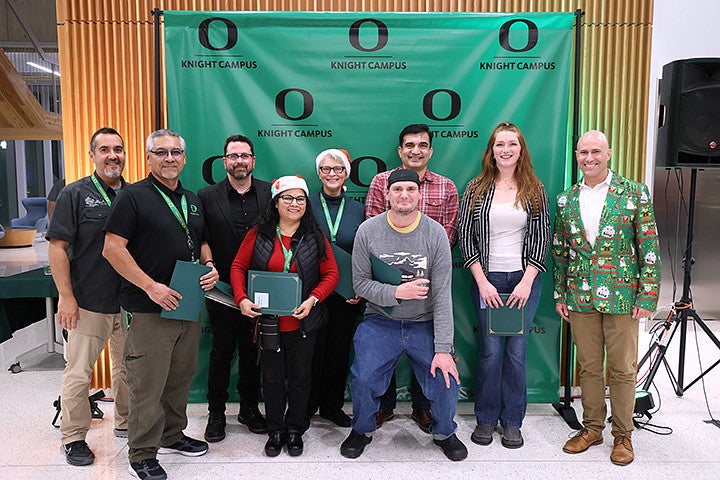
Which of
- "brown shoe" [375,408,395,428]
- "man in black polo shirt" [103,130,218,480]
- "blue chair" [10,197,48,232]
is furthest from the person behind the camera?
"blue chair" [10,197,48,232]

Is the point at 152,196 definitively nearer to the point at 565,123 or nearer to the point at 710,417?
the point at 565,123

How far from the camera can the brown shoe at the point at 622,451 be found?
293 cm

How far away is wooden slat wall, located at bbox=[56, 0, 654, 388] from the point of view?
145 inches

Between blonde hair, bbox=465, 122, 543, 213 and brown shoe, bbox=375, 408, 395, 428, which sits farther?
brown shoe, bbox=375, 408, 395, 428

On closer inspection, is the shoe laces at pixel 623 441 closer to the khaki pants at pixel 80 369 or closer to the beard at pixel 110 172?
the khaki pants at pixel 80 369

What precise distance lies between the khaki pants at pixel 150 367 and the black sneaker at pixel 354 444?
965 mm

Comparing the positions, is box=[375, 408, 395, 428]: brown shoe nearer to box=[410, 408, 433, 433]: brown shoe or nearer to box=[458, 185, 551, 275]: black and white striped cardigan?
box=[410, 408, 433, 433]: brown shoe

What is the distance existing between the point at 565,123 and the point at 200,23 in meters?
2.37

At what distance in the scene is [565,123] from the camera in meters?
3.50

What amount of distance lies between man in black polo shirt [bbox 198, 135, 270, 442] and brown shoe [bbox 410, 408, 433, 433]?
93 cm

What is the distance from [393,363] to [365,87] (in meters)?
1.73

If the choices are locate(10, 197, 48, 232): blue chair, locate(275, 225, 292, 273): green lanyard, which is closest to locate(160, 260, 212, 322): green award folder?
locate(275, 225, 292, 273): green lanyard

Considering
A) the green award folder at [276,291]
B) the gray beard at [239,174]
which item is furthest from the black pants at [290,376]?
the gray beard at [239,174]

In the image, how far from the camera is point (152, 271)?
8.61 feet
